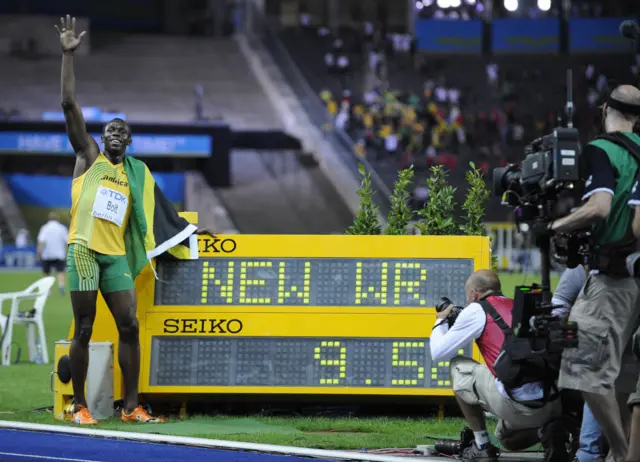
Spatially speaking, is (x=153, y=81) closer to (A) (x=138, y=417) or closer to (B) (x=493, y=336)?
(A) (x=138, y=417)

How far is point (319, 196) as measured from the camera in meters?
42.8

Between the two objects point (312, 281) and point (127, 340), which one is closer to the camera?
point (127, 340)

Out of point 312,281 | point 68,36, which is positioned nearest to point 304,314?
point 312,281

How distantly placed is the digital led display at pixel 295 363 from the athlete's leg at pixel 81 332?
0.76 metres

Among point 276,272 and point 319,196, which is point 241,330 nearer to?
point 276,272

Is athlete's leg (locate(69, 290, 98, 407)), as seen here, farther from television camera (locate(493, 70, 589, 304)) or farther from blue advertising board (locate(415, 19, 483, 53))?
blue advertising board (locate(415, 19, 483, 53))

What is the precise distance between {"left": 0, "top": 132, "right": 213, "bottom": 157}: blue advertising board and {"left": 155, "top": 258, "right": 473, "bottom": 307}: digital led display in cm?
3126

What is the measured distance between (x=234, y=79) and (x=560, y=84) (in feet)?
42.0

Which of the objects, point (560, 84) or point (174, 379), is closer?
point (174, 379)

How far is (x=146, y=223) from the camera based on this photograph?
1008 cm

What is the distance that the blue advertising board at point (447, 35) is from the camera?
5219cm

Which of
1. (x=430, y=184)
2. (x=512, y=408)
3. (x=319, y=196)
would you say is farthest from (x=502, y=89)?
(x=512, y=408)

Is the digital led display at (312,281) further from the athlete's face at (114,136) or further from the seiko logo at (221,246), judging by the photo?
the athlete's face at (114,136)

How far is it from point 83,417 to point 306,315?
1.93 metres
